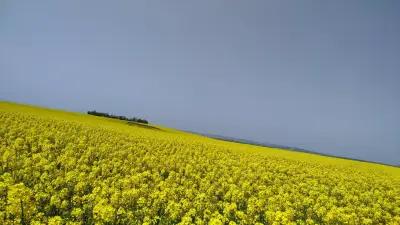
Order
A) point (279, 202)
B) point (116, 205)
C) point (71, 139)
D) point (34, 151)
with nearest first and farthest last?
point (116, 205), point (279, 202), point (34, 151), point (71, 139)

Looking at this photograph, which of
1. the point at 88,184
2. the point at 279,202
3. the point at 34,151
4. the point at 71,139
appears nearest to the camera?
the point at 88,184

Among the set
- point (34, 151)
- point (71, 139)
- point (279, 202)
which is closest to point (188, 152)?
point (71, 139)

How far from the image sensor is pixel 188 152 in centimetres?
2606

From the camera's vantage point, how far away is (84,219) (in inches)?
392

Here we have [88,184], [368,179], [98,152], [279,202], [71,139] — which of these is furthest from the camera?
[368,179]

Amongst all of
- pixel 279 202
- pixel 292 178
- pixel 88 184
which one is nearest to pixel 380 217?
pixel 279 202

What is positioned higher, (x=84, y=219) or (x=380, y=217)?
(x=380, y=217)

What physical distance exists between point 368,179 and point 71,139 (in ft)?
59.1

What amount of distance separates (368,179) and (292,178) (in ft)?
23.4

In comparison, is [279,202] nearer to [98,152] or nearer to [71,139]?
[98,152]

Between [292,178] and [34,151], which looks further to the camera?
[292,178]

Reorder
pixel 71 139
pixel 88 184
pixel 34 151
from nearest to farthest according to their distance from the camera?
1. pixel 88 184
2. pixel 34 151
3. pixel 71 139

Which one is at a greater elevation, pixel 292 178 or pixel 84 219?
pixel 292 178

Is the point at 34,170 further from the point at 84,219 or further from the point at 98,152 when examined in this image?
the point at 98,152
